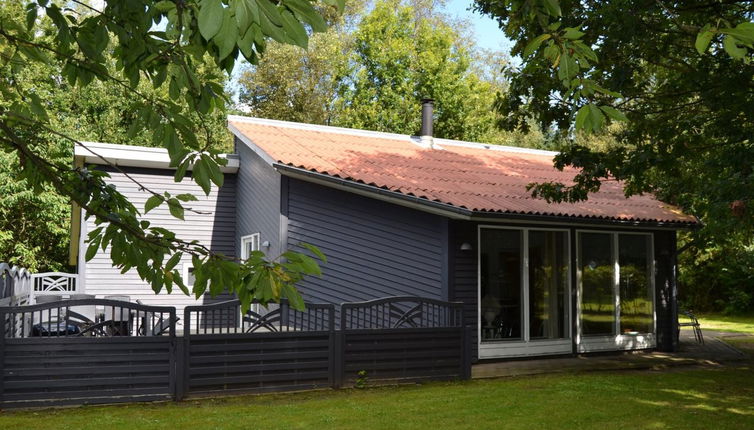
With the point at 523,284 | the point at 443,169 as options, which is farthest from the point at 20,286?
the point at 523,284

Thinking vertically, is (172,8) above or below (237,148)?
below

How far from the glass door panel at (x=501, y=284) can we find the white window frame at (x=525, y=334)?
54 millimetres

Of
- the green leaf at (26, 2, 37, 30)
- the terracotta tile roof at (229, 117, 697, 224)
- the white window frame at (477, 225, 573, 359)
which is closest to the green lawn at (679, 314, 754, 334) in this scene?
the terracotta tile roof at (229, 117, 697, 224)

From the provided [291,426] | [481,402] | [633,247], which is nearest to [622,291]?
[633,247]

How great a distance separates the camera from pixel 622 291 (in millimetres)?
12500

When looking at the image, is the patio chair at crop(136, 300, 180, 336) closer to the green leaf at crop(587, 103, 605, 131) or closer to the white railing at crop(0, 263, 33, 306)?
the white railing at crop(0, 263, 33, 306)

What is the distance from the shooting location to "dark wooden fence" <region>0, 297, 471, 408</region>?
24.9 feet

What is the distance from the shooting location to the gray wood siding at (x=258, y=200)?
13.3 meters

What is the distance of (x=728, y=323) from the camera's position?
71.4 feet

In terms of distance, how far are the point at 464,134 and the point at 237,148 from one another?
15.9 meters

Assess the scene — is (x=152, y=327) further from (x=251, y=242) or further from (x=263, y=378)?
(x=251, y=242)

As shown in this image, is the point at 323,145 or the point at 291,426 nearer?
the point at 291,426

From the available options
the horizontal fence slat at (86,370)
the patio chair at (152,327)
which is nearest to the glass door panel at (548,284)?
the patio chair at (152,327)

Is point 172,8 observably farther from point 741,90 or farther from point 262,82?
point 262,82
